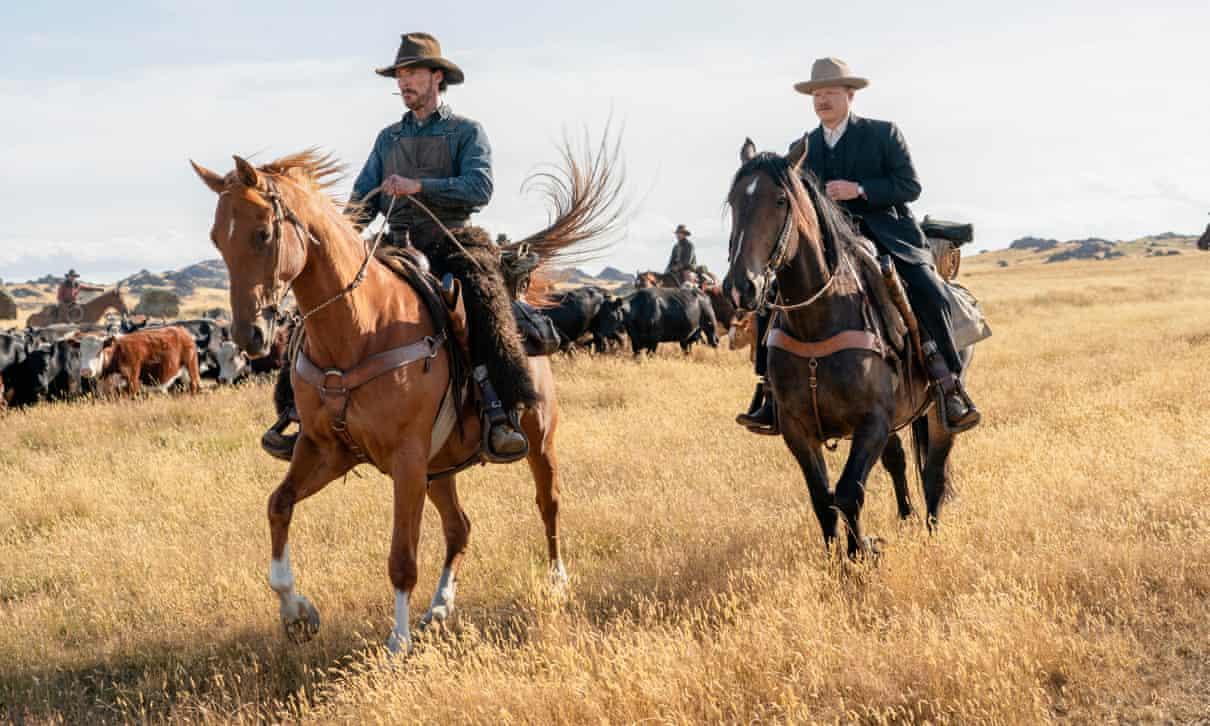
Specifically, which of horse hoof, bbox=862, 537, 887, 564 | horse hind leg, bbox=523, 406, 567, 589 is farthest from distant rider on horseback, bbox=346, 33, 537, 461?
horse hoof, bbox=862, 537, 887, 564

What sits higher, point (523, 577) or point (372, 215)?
point (372, 215)

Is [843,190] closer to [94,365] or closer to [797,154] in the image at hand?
[797,154]

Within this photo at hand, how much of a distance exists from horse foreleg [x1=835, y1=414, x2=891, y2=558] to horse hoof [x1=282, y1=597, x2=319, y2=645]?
313 centimetres

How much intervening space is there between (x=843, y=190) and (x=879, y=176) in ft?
1.51

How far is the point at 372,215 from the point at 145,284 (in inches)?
5591

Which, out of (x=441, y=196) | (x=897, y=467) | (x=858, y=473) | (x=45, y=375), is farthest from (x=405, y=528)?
(x=45, y=375)

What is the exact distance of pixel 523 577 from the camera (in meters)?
7.54

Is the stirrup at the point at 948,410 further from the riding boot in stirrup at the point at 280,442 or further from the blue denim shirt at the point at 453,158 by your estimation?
the riding boot in stirrup at the point at 280,442

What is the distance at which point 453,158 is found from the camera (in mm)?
7109

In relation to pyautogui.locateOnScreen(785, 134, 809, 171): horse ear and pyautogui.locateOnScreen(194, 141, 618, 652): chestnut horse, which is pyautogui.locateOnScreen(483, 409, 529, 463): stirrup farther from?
pyautogui.locateOnScreen(785, 134, 809, 171): horse ear

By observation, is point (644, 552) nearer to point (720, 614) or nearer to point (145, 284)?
point (720, 614)

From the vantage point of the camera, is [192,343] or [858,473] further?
[192,343]

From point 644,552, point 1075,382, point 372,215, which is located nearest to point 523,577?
point 644,552

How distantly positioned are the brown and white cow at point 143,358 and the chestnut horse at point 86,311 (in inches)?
744
